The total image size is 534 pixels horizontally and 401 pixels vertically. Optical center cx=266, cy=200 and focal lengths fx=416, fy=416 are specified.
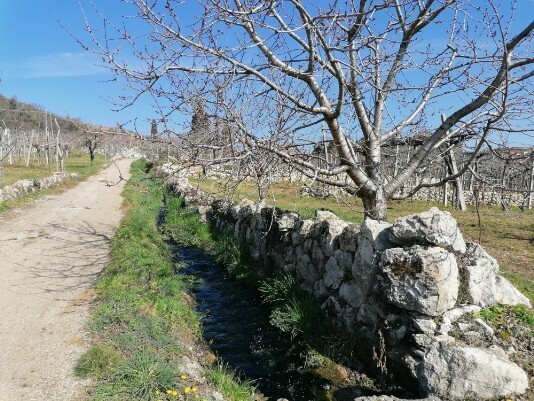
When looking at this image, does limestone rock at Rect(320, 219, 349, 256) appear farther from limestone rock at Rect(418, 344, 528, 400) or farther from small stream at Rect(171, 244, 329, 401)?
limestone rock at Rect(418, 344, 528, 400)

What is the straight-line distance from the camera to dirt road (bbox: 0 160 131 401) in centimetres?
422

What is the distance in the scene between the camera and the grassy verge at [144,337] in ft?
13.5

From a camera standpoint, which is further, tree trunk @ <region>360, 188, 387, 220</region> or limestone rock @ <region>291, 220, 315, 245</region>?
limestone rock @ <region>291, 220, 315, 245</region>

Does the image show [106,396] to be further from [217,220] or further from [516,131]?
[217,220]

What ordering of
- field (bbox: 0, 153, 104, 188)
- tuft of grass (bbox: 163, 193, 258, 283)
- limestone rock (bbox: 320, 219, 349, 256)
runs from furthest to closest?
field (bbox: 0, 153, 104, 188) < tuft of grass (bbox: 163, 193, 258, 283) < limestone rock (bbox: 320, 219, 349, 256)

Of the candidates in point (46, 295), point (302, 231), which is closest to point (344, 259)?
point (302, 231)

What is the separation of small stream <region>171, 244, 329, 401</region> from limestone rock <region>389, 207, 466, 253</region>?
2.10 metres

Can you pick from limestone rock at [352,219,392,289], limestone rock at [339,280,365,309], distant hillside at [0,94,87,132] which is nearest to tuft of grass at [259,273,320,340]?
limestone rock at [339,280,365,309]

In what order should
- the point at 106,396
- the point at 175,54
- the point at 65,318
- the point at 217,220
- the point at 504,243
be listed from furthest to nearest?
the point at 217,220 → the point at 504,243 → the point at 65,318 → the point at 175,54 → the point at 106,396

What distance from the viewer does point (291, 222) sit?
835cm

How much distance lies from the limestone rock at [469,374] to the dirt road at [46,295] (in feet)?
11.2

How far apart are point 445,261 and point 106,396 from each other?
12.2 feet

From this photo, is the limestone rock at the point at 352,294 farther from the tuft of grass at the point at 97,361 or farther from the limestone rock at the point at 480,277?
the tuft of grass at the point at 97,361

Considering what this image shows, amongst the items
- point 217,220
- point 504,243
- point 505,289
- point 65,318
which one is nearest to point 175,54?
point 65,318
